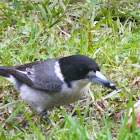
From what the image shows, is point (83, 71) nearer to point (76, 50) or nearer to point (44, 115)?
point (44, 115)

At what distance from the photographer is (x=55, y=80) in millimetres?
5152

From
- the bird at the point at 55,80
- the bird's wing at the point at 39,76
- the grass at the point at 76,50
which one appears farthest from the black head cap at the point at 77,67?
the grass at the point at 76,50

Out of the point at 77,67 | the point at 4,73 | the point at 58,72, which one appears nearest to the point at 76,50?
the point at 4,73

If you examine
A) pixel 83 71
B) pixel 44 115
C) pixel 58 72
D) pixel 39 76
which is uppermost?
pixel 83 71

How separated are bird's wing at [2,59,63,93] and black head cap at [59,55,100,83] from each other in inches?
6.0

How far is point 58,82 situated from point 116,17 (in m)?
2.71

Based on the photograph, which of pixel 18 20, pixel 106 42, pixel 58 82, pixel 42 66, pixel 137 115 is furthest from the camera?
pixel 18 20

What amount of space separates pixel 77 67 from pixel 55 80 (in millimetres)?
377

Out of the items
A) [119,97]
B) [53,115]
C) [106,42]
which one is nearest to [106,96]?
[119,97]

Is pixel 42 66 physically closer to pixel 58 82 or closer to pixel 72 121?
pixel 58 82

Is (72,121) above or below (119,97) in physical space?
above

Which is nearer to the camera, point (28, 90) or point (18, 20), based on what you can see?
point (28, 90)

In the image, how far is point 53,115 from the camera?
5.49 m

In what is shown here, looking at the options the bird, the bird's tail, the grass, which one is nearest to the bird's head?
the bird
